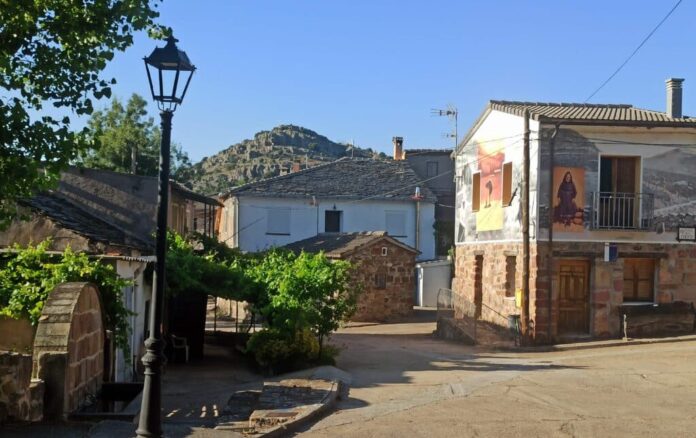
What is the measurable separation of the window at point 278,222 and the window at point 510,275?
59.3 ft

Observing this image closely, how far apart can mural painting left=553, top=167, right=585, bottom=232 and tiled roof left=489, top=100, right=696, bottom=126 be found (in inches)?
58.6

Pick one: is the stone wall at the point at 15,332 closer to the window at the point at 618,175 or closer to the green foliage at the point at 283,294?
the green foliage at the point at 283,294

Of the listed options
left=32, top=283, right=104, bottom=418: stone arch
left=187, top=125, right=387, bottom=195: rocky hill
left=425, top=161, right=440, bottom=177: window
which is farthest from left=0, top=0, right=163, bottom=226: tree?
left=187, top=125, right=387, bottom=195: rocky hill

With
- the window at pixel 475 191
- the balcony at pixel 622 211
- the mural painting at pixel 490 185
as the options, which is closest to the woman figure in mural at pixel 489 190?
the mural painting at pixel 490 185

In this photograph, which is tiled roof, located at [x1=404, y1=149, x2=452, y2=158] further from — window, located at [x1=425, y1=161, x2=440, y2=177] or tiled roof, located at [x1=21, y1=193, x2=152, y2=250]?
tiled roof, located at [x1=21, y1=193, x2=152, y2=250]

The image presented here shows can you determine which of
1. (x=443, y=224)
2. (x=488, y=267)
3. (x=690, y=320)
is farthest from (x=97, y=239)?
(x=443, y=224)

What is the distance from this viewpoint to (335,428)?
980 centimetres

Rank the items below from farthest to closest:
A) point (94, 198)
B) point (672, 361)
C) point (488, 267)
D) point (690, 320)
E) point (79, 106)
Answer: point (488, 267) < point (690, 320) < point (94, 198) < point (672, 361) < point (79, 106)

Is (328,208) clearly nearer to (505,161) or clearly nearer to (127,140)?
(127,140)

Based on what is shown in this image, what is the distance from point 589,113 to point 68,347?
1849cm

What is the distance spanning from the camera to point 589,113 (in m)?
23.0

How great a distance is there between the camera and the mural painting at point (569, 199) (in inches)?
833

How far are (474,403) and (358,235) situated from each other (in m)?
21.1

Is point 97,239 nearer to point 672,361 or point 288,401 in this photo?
point 288,401
